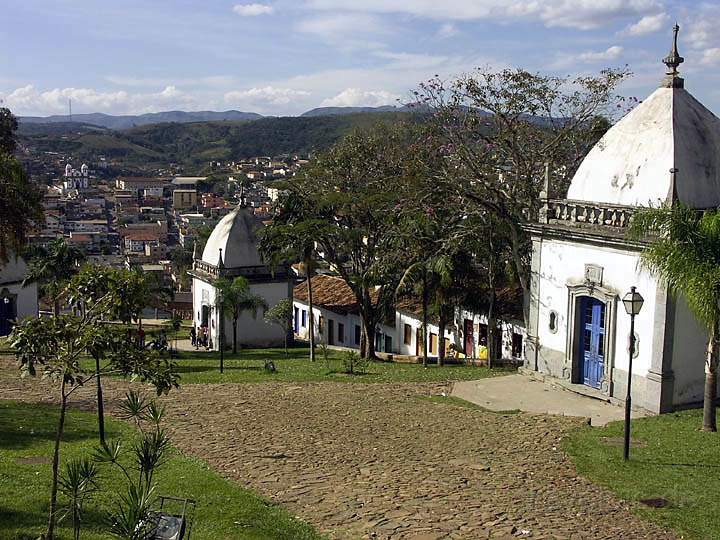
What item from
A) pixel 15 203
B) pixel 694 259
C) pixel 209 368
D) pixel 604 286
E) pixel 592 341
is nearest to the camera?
pixel 694 259

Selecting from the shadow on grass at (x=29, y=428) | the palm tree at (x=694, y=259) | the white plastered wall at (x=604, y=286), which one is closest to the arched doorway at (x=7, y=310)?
the shadow on grass at (x=29, y=428)

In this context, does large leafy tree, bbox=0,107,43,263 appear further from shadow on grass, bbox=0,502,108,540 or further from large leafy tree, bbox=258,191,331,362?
shadow on grass, bbox=0,502,108,540

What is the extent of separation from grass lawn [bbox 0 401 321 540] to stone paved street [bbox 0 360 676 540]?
46 centimetres

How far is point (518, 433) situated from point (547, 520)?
421 centimetres

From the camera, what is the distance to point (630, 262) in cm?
1603

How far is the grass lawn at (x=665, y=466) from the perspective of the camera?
10.1 m

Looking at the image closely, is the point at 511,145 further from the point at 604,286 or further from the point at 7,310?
the point at 7,310

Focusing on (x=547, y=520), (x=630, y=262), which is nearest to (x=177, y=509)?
(x=547, y=520)

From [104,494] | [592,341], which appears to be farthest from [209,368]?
[104,494]

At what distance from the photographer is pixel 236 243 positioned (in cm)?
3138

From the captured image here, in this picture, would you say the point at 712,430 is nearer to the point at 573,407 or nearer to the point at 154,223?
the point at 573,407

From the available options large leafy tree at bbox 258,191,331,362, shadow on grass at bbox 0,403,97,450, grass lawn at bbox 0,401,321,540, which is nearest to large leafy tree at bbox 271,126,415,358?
large leafy tree at bbox 258,191,331,362

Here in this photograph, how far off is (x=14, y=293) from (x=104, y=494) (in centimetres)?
2580

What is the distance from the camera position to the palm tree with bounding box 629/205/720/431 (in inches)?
507
